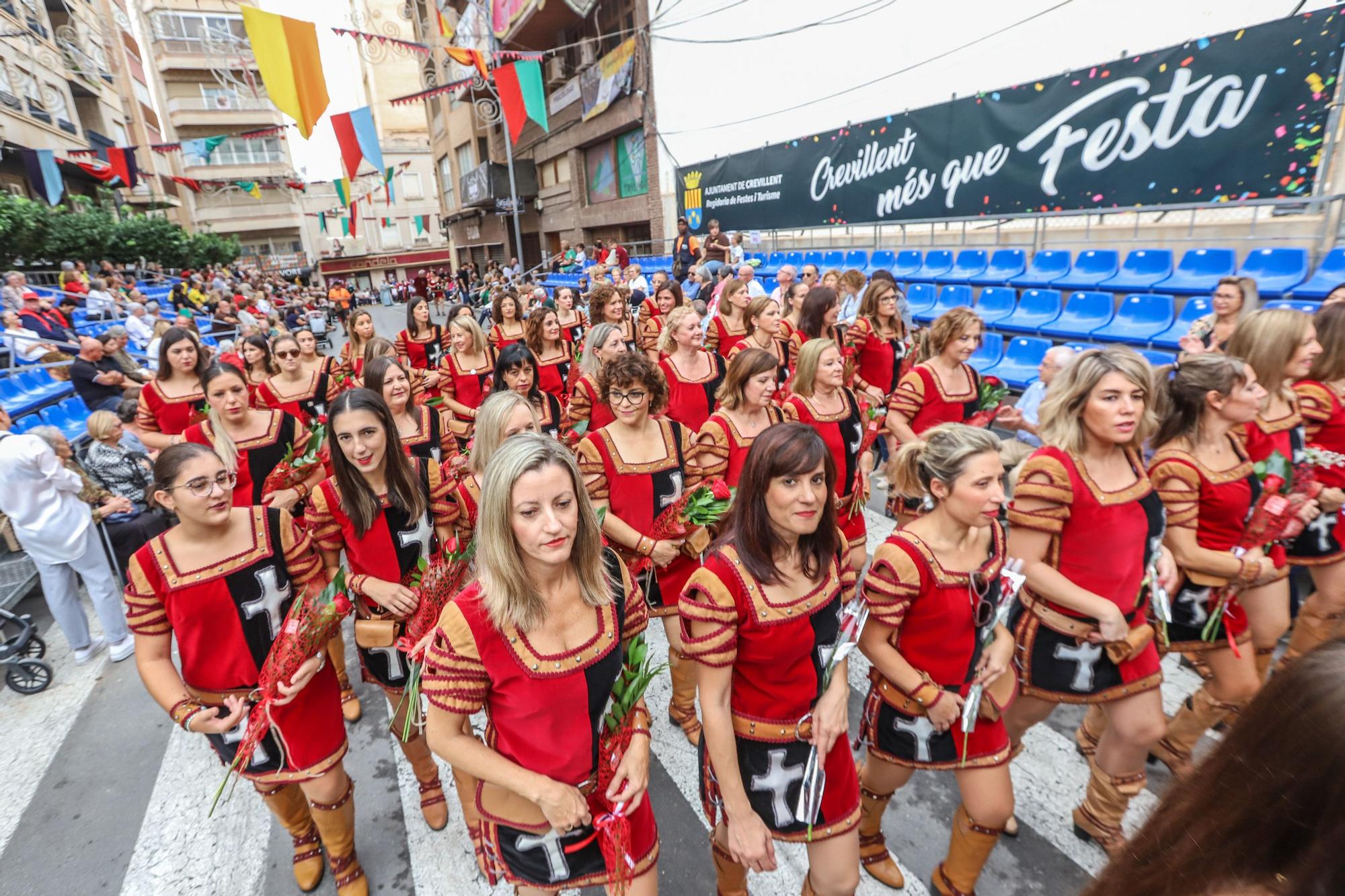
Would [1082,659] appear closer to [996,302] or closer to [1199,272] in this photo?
[1199,272]

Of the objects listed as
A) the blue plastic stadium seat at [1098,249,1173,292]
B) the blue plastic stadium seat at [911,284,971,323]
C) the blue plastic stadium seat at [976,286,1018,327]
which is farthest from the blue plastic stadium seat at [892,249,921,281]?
the blue plastic stadium seat at [1098,249,1173,292]

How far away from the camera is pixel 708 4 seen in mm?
16688

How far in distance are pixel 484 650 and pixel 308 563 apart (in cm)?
136

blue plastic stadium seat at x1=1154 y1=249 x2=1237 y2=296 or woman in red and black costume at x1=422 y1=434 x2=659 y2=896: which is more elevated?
blue plastic stadium seat at x1=1154 y1=249 x2=1237 y2=296

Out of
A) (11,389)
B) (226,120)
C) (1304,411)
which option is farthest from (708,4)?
(226,120)

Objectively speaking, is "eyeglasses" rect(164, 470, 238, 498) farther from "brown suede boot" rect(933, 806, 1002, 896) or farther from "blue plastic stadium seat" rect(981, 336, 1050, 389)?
"blue plastic stadium seat" rect(981, 336, 1050, 389)

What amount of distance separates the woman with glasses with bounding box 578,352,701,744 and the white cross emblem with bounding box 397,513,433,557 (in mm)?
810

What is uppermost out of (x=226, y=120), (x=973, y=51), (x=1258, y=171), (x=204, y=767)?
(x=226, y=120)

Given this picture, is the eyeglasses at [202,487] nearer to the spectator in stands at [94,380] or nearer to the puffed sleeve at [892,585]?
the puffed sleeve at [892,585]

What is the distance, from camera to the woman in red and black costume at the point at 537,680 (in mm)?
1860

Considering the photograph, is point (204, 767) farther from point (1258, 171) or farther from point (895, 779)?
point (1258, 171)

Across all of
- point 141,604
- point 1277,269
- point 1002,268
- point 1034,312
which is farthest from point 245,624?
point 1002,268

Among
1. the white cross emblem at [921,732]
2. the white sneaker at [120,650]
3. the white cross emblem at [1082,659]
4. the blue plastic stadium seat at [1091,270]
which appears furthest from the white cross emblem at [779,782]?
the blue plastic stadium seat at [1091,270]

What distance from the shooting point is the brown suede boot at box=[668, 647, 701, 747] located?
3.63 meters
